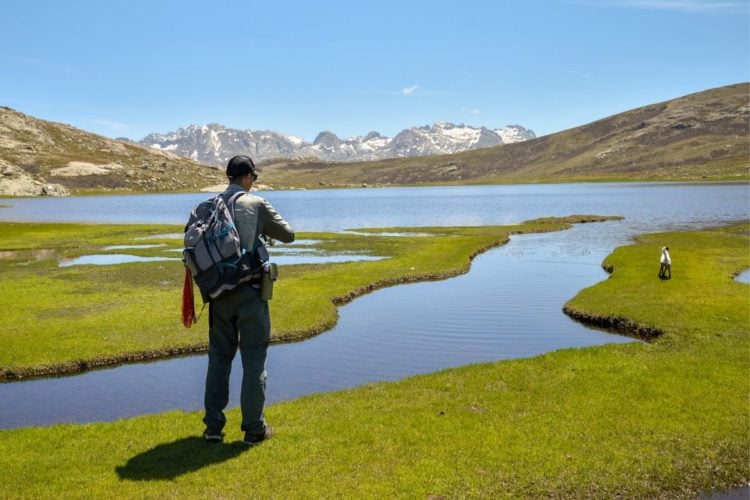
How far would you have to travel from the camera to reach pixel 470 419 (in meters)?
15.5

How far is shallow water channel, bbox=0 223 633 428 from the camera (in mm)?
21953

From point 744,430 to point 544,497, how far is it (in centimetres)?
638

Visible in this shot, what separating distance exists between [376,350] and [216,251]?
16.5 m

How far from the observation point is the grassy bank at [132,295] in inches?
1077

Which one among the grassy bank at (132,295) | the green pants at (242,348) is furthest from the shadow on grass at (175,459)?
the grassy bank at (132,295)

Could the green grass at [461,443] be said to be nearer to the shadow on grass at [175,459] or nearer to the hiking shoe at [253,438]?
the shadow on grass at [175,459]

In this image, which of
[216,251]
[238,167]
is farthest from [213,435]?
[238,167]

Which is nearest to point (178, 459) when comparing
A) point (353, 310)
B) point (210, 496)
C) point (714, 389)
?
point (210, 496)

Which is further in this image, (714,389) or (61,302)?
(61,302)

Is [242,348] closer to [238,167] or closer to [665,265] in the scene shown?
[238,167]

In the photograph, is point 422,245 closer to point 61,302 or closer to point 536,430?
point 61,302

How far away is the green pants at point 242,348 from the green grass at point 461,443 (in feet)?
2.83

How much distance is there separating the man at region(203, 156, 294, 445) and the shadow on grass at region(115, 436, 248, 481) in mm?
558

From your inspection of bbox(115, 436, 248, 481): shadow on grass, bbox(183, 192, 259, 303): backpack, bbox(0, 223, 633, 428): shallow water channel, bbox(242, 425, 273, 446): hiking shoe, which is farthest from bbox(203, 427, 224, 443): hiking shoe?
bbox(0, 223, 633, 428): shallow water channel
